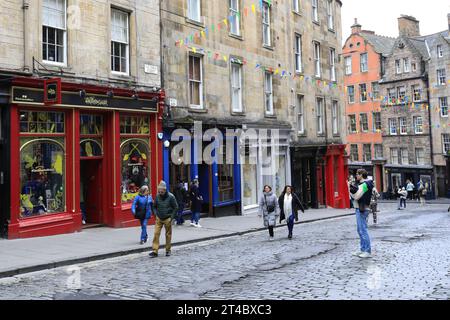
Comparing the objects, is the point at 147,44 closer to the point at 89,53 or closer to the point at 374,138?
the point at 89,53

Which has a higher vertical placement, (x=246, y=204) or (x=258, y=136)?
(x=258, y=136)

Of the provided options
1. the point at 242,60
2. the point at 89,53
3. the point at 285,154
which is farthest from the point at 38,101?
the point at 285,154

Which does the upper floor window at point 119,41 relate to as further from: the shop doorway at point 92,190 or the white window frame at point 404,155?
the white window frame at point 404,155

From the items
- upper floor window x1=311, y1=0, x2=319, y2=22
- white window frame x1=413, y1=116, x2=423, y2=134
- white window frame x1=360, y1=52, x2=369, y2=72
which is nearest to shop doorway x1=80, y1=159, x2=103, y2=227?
upper floor window x1=311, y1=0, x2=319, y2=22

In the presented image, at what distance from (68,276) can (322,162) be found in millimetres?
23694

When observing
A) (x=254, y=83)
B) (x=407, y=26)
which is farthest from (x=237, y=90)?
(x=407, y=26)

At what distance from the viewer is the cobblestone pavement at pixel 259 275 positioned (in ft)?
24.8

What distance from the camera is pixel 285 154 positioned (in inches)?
1069

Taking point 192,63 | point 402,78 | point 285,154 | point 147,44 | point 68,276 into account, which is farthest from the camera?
point 402,78

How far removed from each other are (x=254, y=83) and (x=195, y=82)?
15.0 ft

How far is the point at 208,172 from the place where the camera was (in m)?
21.1

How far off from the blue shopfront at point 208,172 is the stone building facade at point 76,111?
1.08 m

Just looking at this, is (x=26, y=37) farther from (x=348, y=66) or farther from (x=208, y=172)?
(x=348, y=66)

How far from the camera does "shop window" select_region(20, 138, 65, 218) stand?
1402cm
